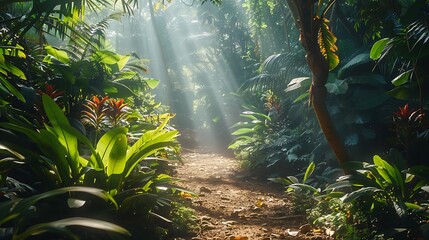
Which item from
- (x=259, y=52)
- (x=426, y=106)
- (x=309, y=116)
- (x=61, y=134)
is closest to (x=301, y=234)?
(x=61, y=134)

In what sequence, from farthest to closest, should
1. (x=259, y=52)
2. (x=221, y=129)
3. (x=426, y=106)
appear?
(x=221, y=129), (x=259, y=52), (x=426, y=106)

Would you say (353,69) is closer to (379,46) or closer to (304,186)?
(379,46)

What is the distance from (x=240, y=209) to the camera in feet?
13.3

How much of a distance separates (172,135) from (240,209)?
5.23 feet

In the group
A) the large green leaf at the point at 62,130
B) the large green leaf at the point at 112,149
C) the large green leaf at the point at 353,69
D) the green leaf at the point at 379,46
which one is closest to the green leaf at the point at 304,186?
the green leaf at the point at 379,46

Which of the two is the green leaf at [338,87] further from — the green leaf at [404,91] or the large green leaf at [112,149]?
the large green leaf at [112,149]

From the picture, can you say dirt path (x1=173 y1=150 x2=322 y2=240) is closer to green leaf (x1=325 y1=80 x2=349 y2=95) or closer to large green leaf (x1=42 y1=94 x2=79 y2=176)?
large green leaf (x1=42 y1=94 x2=79 y2=176)

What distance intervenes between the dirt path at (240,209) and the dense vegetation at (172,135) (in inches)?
10.3

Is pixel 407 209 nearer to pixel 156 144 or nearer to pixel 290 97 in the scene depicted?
pixel 156 144

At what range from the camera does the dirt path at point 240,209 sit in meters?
3.17

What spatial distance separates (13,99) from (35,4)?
1608 millimetres

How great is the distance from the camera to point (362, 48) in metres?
6.58

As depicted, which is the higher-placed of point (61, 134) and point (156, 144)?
point (61, 134)

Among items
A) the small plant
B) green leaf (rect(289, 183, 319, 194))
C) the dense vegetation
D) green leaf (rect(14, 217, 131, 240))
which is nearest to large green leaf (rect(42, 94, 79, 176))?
the dense vegetation
